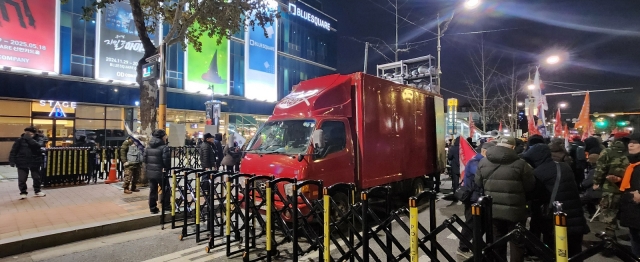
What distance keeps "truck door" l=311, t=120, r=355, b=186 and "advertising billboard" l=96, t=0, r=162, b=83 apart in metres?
19.2

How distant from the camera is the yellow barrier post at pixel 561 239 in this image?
2428mm

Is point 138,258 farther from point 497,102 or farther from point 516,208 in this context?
point 497,102

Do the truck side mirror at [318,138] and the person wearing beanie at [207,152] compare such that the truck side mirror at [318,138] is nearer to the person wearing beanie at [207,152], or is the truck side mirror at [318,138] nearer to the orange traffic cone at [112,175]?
the person wearing beanie at [207,152]

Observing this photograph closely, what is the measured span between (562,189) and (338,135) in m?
3.60

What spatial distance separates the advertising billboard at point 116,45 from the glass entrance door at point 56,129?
11.1 feet

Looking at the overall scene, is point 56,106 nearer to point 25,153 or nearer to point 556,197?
point 25,153

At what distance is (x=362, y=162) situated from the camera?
6.63 m

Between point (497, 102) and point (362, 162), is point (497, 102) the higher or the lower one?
the higher one

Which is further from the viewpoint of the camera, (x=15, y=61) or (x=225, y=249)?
(x=15, y=61)

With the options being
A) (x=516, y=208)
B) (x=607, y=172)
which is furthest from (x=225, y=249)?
(x=607, y=172)

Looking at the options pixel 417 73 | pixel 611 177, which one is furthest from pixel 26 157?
pixel 611 177

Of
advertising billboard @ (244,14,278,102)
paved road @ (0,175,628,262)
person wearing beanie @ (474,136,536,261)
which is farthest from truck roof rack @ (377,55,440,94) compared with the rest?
advertising billboard @ (244,14,278,102)

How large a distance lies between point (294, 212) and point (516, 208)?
2.65m

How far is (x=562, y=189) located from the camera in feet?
A: 13.3
